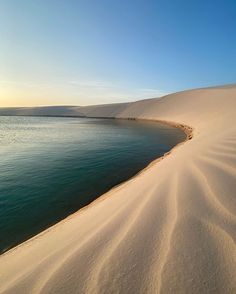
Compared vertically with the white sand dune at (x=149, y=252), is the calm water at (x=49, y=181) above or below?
below

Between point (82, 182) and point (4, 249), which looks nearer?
point (4, 249)

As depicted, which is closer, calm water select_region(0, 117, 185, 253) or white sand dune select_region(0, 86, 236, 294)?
Answer: white sand dune select_region(0, 86, 236, 294)

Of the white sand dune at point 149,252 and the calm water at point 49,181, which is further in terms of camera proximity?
the calm water at point 49,181

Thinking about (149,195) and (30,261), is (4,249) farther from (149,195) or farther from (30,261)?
(149,195)

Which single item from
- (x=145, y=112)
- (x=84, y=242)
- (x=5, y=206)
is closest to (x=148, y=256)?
(x=84, y=242)

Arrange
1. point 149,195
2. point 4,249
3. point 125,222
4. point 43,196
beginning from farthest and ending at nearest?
point 43,196
point 4,249
point 149,195
point 125,222

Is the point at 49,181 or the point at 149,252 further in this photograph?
the point at 49,181

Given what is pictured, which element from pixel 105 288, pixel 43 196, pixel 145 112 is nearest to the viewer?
pixel 105 288

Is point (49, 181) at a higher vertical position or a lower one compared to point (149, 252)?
lower

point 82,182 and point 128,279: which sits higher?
point 128,279

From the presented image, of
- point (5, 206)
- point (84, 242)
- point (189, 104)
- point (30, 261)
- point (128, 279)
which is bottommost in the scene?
point (5, 206)

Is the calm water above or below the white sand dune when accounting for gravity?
below
